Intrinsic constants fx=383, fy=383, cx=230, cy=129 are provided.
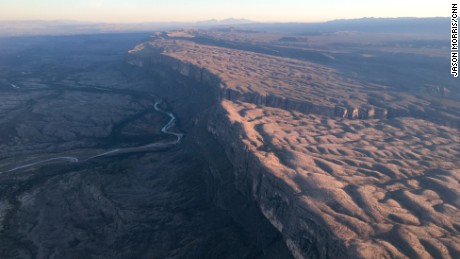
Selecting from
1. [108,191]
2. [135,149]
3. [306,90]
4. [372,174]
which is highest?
[372,174]

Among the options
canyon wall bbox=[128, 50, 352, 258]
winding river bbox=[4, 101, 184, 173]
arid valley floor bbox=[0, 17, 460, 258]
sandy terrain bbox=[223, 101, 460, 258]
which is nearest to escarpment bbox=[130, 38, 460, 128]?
arid valley floor bbox=[0, 17, 460, 258]

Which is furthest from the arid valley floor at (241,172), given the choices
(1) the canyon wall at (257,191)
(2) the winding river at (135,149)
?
(2) the winding river at (135,149)

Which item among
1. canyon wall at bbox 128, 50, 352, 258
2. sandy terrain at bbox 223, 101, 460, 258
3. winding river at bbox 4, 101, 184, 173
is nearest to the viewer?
sandy terrain at bbox 223, 101, 460, 258

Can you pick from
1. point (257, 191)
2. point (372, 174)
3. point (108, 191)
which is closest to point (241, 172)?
point (257, 191)

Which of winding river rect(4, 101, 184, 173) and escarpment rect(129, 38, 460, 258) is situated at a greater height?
escarpment rect(129, 38, 460, 258)

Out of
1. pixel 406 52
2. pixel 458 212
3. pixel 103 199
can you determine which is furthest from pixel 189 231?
pixel 406 52

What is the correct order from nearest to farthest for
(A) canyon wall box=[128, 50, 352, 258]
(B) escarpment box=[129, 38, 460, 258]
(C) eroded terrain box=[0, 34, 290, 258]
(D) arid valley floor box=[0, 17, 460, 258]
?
(B) escarpment box=[129, 38, 460, 258], (A) canyon wall box=[128, 50, 352, 258], (D) arid valley floor box=[0, 17, 460, 258], (C) eroded terrain box=[0, 34, 290, 258]

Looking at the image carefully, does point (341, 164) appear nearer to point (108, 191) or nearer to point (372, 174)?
point (372, 174)

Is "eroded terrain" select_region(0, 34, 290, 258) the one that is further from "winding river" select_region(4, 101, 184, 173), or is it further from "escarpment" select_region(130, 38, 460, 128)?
"escarpment" select_region(130, 38, 460, 128)

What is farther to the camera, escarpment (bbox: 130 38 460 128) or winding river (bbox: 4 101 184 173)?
escarpment (bbox: 130 38 460 128)

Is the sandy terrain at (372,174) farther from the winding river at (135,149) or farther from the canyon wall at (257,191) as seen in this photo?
the winding river at (135,149)
